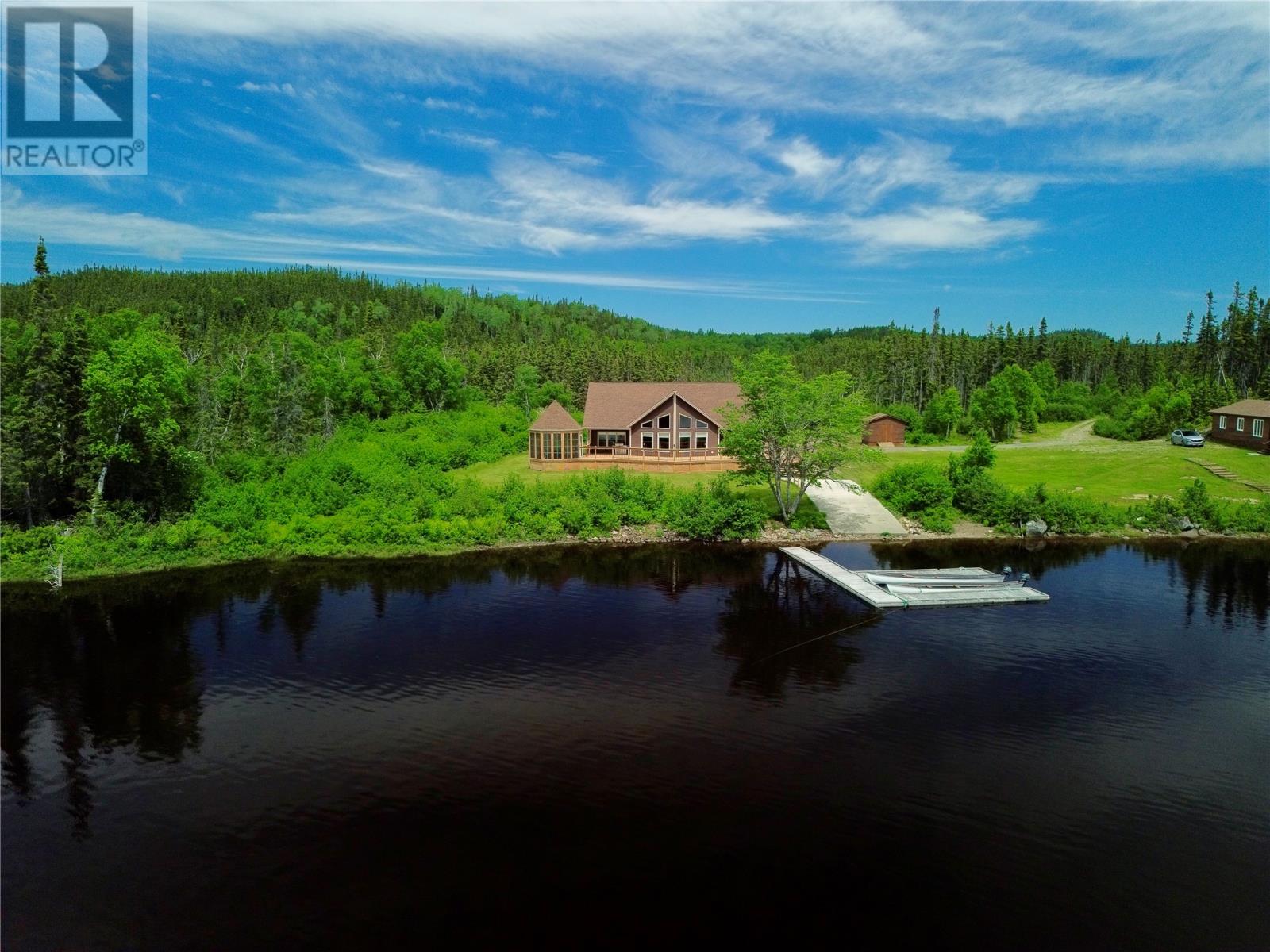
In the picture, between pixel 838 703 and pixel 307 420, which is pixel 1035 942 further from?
pixel 307 420

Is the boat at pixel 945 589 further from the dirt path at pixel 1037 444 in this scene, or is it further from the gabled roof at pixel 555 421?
the dirt path at pixel 1037 444

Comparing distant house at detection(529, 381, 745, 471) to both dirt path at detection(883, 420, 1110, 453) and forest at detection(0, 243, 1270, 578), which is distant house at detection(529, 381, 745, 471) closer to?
forest at detection(0, 243, 1270, 578)

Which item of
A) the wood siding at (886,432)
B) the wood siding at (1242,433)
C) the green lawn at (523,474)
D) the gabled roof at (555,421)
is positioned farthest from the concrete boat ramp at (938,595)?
the wood siding at (886,432)

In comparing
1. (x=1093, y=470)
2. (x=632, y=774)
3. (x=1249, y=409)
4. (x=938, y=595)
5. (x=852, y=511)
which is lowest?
(x=632, y=774)

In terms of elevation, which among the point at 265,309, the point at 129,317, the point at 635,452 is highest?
the point at 265,309

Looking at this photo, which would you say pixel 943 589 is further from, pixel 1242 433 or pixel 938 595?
pixel 1242 433

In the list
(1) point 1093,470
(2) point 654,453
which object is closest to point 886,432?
(1) point 1093,470

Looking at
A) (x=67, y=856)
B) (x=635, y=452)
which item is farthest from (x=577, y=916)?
(x=635, y=452)
